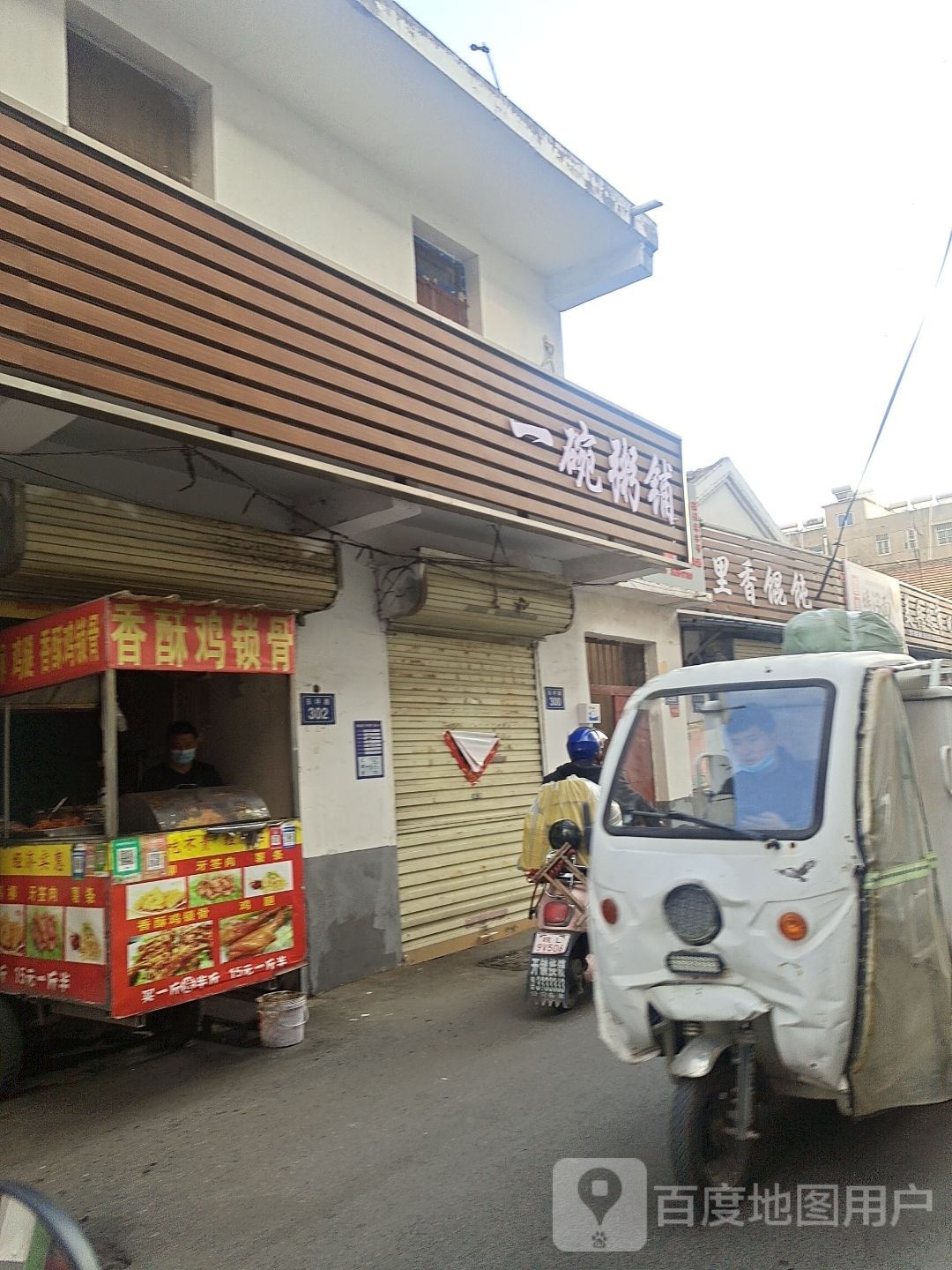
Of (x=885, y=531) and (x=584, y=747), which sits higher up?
(x=885, y=531)

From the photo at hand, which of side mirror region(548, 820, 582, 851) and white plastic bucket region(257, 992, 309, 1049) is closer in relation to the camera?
white plastic bucket region(257, 992, 309, 1049)

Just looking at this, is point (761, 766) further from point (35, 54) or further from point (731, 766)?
point (35, 54)

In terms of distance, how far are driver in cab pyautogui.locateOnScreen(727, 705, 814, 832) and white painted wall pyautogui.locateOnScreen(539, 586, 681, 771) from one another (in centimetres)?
659

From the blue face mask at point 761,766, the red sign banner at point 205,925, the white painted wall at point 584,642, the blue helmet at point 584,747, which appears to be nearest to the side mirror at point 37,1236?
the blue face mask at point 761,766

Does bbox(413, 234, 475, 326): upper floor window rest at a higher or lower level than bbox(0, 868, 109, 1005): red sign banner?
higher

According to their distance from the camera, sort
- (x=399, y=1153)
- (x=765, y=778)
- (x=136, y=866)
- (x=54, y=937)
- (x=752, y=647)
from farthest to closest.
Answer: (x=752, y=647) → (x=54, y=937) → (x=136, y=866) → (x=399, y=1153) → (x=765, y=778)

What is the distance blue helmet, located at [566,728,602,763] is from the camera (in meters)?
7.14

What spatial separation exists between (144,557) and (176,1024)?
313 cm

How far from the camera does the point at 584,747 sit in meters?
7.14

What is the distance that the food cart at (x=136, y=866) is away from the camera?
528 centimetres

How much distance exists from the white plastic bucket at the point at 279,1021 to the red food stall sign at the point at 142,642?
213cm

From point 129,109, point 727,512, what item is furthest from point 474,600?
point 727,512

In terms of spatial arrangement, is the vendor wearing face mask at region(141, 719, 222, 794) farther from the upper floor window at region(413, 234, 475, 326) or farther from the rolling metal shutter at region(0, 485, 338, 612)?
the upper floor window at region(413, 234, 475, 326)

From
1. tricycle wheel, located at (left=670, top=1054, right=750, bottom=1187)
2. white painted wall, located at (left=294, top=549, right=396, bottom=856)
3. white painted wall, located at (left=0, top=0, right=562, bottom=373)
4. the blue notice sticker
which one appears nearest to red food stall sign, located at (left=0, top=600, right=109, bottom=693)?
white painted wall, located at (left=294, top=549, right=396, bottom=856)
